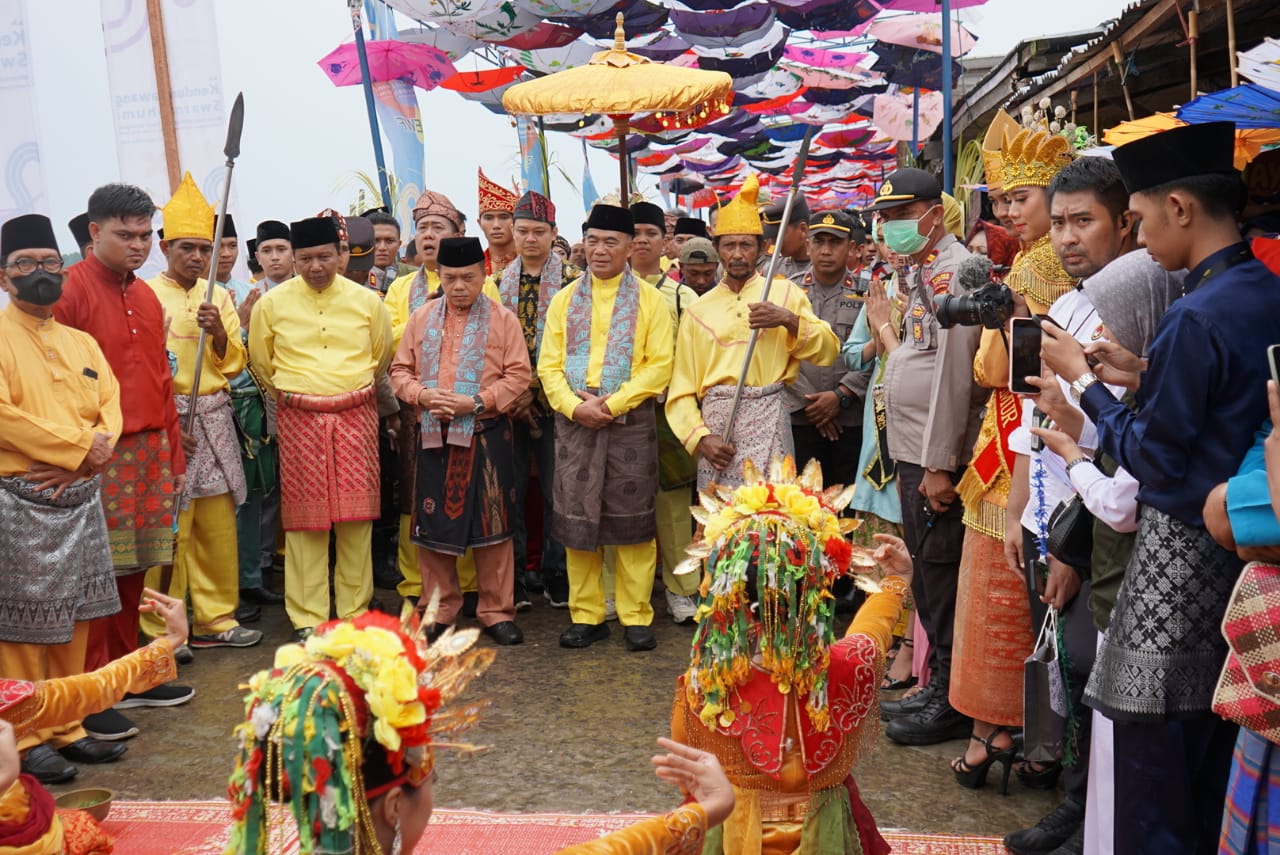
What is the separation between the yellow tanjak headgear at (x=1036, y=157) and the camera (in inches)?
137

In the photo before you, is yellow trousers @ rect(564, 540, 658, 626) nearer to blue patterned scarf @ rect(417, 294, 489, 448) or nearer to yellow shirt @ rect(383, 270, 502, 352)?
blue patterned scarf @ rect(417, 294, 489, 448)

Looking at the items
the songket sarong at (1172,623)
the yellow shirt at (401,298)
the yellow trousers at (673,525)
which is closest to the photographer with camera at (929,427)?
the songket sarong at (1172,623)

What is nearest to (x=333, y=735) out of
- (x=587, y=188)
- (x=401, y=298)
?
(x=401, y=298)

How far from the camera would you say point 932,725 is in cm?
406

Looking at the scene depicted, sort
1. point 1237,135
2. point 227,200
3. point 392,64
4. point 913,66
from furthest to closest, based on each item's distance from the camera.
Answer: point 913,66 → point 392,64 → point 227,200 → point 1237,135

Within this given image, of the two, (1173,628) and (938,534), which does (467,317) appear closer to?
(938,534)

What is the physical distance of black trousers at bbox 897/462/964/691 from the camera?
4.09 metres

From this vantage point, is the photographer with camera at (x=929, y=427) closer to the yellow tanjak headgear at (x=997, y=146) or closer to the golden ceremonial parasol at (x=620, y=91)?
the yellow tanjak headgear at (x=997, y=146)

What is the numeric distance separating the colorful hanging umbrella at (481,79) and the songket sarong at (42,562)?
8.06 metres

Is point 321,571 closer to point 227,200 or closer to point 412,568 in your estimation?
point 412,568

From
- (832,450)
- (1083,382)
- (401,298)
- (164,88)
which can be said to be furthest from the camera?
(164,88)

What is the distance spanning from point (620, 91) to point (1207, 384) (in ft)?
13.3

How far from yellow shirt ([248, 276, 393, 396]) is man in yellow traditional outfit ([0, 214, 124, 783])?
1248 mm

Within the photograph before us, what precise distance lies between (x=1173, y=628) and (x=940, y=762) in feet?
5.74
